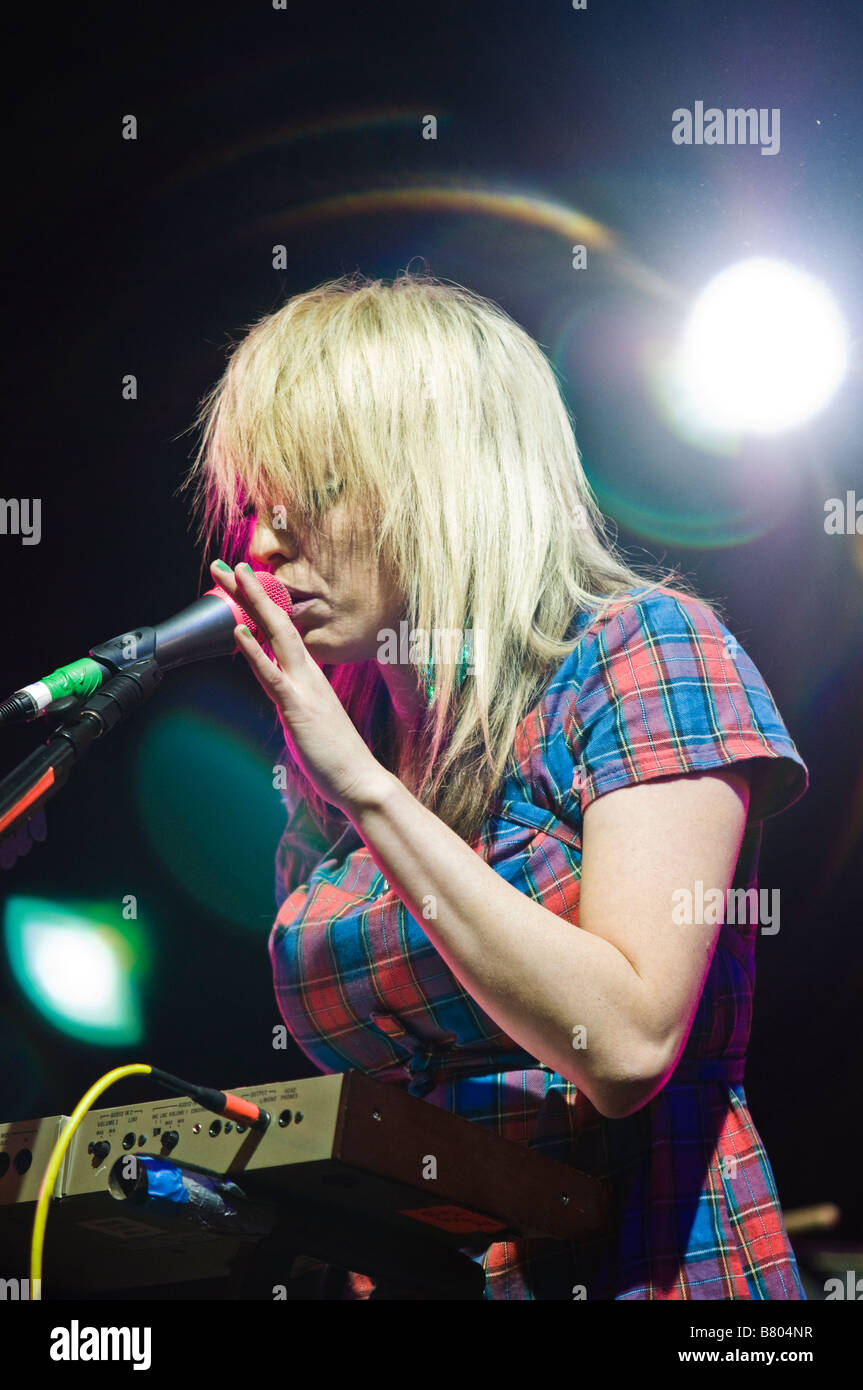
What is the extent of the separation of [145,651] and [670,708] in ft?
1.78

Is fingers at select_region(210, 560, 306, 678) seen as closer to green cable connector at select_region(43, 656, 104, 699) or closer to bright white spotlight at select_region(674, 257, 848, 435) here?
green cable connector at select_region(43, 656, 104, 699)

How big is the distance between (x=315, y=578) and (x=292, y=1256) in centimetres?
75

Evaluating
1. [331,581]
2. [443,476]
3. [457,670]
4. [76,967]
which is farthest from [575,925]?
[76,967]

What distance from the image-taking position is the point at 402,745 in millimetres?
1729

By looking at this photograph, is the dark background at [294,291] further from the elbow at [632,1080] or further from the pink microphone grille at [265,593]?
the elbow at [632,1080]

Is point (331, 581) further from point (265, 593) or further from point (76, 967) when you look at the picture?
point (76, 967)

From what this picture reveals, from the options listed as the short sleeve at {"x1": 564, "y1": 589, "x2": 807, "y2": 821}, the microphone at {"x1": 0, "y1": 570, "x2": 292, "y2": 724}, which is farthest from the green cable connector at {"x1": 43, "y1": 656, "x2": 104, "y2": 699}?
the short sleeve at {"x1": 564, "y1": 589, "x2": 807, "y2": 821}

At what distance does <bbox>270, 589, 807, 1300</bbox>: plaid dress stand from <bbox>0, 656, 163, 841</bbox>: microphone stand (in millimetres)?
440

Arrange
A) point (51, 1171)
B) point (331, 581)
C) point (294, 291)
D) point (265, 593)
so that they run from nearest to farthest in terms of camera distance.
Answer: point (51, 1171)
point (265, 593)
point (331, 581)
point (294, 291)

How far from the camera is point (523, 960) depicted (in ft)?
3.64

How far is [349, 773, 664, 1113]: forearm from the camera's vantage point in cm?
110

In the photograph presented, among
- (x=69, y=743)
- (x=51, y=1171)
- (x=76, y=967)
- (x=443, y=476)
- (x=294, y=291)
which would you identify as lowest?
(x=51, y=1171)

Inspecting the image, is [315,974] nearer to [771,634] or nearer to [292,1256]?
[292,1256]
